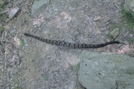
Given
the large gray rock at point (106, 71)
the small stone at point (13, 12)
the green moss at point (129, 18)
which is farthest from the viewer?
the small stone at point (13, 12)

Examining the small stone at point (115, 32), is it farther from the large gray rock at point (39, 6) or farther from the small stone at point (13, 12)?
the small stone at point (13, 12)

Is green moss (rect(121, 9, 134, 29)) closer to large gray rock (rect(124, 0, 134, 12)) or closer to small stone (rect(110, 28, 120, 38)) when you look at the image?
large gray rock (rect(124, 0, 134, 12))

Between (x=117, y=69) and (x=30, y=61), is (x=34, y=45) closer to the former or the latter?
(x=30, y=61)

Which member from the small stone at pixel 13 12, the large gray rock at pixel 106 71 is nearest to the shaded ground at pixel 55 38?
the small stone at pixel 13 12

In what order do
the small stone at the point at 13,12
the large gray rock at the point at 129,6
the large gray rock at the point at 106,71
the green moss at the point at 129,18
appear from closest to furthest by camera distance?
the large gray rock at the point at 106,71, the large gray rock at the point at 129,6, the green moss at the point at 129,18, the small stone at the point at 13,12

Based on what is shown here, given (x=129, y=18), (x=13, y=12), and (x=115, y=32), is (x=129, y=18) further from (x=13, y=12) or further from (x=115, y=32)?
(x=13, y=12)

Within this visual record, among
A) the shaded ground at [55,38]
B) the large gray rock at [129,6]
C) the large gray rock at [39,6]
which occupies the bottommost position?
→ the shaded ground at [55,38]
